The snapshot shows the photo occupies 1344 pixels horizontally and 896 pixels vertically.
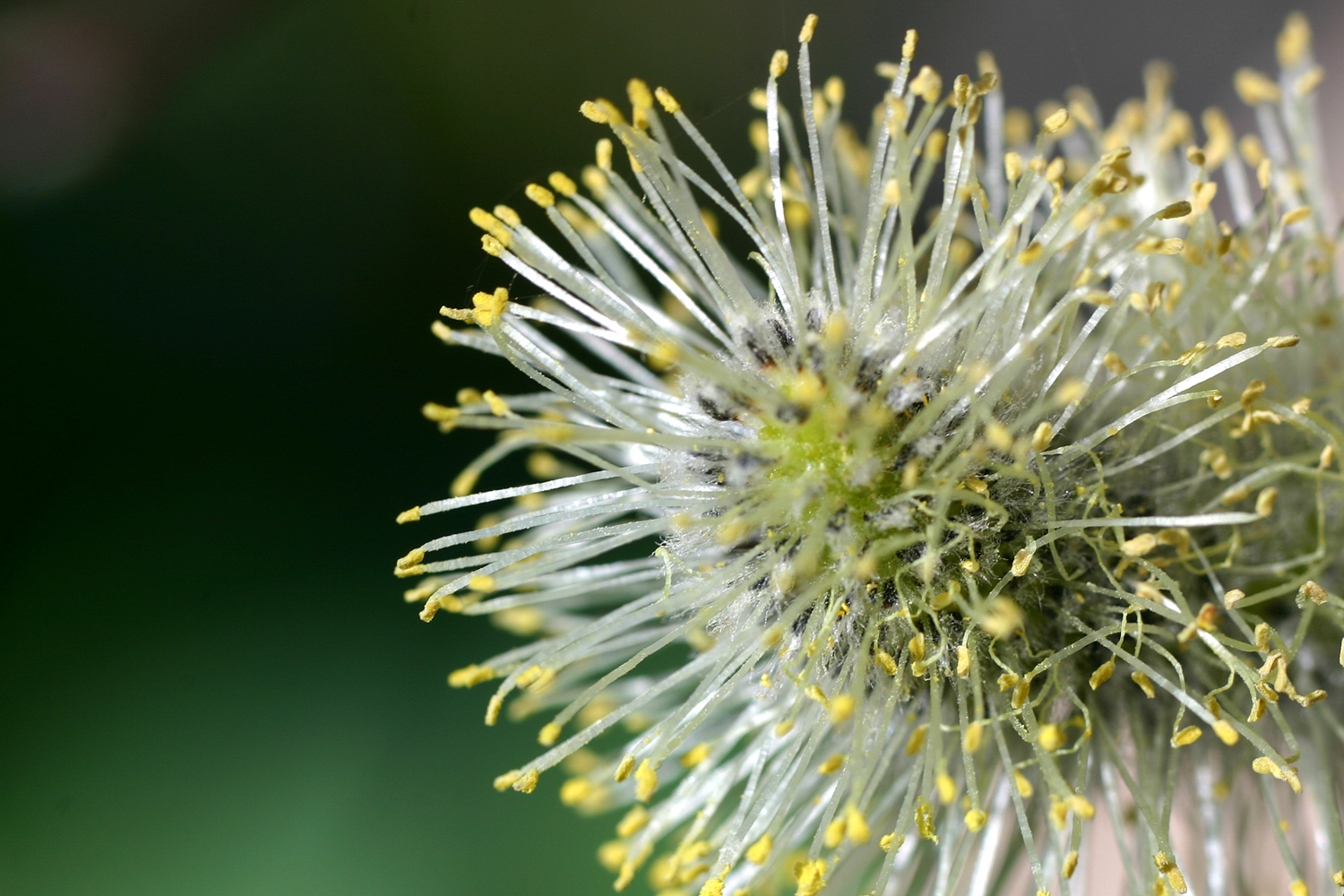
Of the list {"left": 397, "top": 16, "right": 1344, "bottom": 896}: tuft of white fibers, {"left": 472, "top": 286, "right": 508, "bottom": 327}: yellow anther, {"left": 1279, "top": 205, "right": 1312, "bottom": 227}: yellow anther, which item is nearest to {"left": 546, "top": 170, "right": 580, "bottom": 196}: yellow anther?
{"left": 397, "top": 16, "right": 1344, "bottom": 896}: tuft of white fibers

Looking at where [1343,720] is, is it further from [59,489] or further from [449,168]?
[59,489]

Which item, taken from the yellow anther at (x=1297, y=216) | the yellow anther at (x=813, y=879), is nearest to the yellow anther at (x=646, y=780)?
the yellow anther at (x=813, y=879)

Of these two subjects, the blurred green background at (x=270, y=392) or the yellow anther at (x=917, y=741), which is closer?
the yellow anther at (x=917, y=741)

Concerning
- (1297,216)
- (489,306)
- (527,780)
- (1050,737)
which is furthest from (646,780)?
(1297,216)

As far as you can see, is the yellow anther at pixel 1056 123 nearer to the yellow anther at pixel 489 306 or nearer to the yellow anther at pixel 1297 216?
the yellow anther at pixel 1297 216

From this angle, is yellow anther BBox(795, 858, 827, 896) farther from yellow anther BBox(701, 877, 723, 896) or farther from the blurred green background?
the blurred green background

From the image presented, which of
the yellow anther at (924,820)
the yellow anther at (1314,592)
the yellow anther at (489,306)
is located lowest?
the yellow anther at (1314,592)

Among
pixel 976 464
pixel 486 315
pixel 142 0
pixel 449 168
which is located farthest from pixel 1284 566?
pixel 142 0

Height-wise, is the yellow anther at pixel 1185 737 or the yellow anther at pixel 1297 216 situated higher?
the yellow anther at pixel 1297 216
